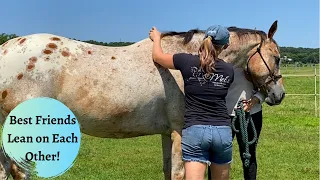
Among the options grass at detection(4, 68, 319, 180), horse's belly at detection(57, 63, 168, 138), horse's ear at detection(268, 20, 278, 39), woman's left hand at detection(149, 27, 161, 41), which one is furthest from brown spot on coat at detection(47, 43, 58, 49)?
grass at detection(4, 68, 319, 180)

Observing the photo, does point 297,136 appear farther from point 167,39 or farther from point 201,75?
point 201,75

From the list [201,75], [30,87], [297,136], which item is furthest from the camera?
[297,136]

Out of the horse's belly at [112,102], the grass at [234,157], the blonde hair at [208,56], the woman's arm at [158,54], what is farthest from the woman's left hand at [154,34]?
the grass at [234,157]

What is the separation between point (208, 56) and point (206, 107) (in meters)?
0.38

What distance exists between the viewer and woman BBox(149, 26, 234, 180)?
3123mm

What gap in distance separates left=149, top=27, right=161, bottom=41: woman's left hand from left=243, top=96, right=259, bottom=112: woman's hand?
110 centimetres

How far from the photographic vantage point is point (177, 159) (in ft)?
12.5

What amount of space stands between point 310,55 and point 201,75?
175 ft

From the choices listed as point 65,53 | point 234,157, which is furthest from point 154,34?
point 234,157

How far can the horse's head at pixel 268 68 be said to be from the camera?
13.8ft

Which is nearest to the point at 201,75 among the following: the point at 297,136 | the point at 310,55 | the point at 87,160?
the point at 87,160

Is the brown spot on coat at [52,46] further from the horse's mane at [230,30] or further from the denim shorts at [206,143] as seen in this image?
the denim shorts at [206,143]

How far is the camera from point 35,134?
3607 mm

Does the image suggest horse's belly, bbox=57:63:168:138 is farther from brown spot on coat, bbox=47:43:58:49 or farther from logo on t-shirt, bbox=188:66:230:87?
logo on t-shirt, bbox=188:66:230:87
